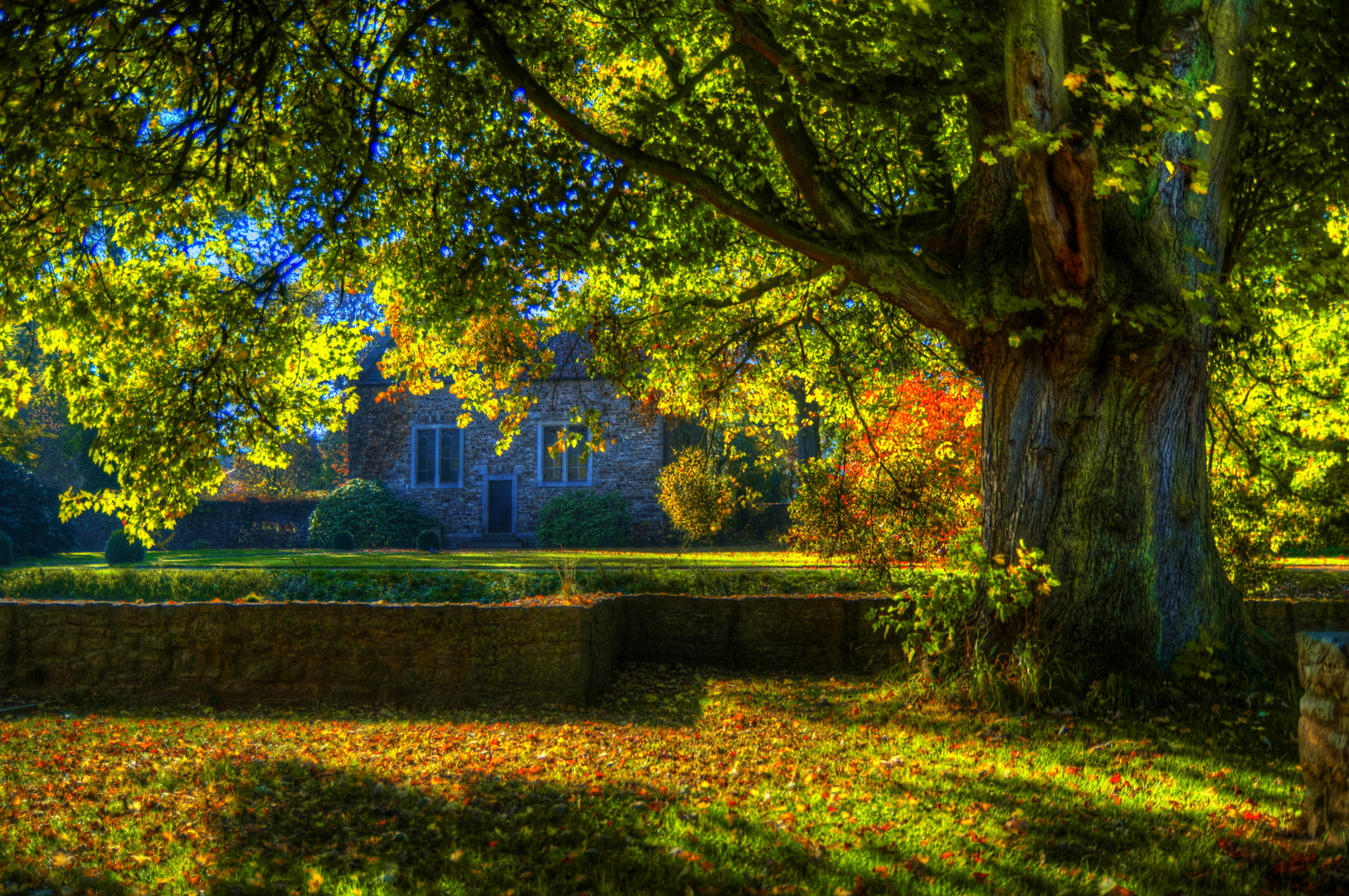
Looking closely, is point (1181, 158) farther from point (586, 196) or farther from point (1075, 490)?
point (586, 196)

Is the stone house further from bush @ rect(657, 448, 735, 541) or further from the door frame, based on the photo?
bush @ rect(657, 448, 735, 541)

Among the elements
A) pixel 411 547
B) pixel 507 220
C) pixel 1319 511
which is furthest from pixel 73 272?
pixel 411 547

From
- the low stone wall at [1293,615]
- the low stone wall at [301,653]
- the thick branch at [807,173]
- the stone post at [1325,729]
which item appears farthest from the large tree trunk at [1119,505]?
the low stone wall at [301,653]

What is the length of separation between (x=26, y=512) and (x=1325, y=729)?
1146 inches

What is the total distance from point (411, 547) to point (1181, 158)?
2252 centimetres

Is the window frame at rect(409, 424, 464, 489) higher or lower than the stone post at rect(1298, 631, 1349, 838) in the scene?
higher

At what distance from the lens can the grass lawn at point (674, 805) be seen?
356 cm

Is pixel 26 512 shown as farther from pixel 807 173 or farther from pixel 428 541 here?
pixel 807 173

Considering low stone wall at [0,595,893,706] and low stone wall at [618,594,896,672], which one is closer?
low stone wall at [0,595,893,706]

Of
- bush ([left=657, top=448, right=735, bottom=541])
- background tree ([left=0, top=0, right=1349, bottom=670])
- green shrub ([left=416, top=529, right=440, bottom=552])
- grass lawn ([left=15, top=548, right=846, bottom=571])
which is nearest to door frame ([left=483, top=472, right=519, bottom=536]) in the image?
green shrub ([left=416, top=529, right=440, bottom=552])

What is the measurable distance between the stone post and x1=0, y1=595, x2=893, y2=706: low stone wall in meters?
5.04

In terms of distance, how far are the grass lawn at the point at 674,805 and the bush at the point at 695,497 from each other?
38.6 feet

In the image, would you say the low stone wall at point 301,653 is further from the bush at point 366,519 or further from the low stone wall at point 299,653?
the bush at point 366,519

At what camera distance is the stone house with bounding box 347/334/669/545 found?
2662 centimetres
